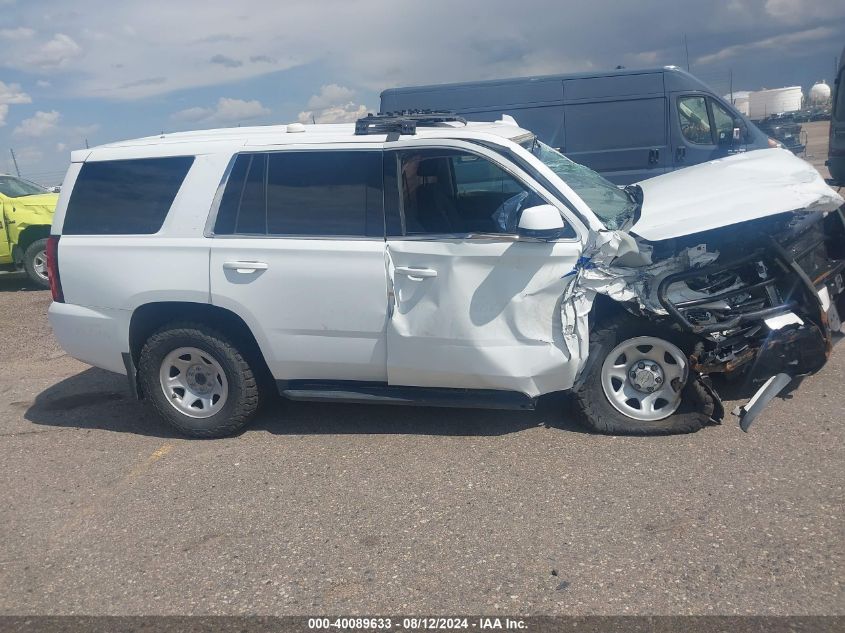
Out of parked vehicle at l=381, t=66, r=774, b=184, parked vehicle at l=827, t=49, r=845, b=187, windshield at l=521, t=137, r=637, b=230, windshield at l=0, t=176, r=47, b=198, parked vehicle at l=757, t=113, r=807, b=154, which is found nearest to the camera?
windshield at l=521, t=137, r=637, b=230

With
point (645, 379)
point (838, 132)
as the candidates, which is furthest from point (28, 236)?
point (838, 132)

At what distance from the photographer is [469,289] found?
416cm

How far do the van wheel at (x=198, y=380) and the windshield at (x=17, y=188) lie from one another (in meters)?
7.61

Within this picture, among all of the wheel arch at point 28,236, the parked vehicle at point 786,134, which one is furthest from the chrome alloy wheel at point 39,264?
the parked vehicle at point 786,134

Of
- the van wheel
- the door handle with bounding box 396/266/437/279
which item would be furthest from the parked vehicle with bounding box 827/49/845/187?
the van wheel

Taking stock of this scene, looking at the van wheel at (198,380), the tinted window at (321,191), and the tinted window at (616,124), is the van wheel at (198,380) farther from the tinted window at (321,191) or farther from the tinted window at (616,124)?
the tinted window at (616,124)

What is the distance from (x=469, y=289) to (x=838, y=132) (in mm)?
11023

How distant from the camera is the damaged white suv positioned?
13.7ft

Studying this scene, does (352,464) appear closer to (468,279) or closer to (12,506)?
(468,279)

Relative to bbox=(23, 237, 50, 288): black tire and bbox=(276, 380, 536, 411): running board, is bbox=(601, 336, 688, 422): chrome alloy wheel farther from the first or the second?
bbox=(23, 237, 50, 288): black tire

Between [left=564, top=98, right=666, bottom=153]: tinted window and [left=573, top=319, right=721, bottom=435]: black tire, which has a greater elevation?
[left=564, top=98, right=666, bottom=153]: tinted window

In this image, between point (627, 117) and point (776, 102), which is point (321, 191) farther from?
point (776, 102)

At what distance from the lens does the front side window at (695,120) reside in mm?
10258

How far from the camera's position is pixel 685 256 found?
4328 mm
